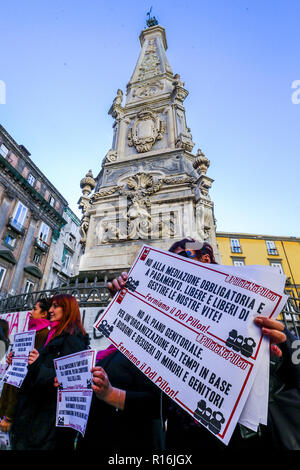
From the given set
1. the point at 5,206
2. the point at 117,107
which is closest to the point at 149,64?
the point at 117,107

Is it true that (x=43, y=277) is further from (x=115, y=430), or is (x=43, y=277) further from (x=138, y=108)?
(x=115, y=430)

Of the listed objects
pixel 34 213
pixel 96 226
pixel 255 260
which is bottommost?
pixel 96 226

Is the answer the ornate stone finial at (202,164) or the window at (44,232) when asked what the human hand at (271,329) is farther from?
the window at (44,232)

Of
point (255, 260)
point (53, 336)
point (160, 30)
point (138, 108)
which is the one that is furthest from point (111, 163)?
point (255, 260)

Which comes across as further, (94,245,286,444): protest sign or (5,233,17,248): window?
(5,233,17,248): window

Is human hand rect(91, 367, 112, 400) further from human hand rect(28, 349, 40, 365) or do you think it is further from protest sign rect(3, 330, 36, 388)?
protest sign rect(3, 330, 36, 388)

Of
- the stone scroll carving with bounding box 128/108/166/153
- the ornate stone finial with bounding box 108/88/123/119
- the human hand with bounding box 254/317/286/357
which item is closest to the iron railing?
the human hand with bounding box 254/317/286/357

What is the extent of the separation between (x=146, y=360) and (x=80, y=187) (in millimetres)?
7099

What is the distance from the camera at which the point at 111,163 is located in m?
8.08

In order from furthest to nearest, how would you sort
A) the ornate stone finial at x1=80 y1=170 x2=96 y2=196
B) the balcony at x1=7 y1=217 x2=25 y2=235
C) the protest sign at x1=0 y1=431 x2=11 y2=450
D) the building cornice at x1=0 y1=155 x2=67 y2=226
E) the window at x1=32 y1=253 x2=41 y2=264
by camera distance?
the window at x1=32 y1=253 x2=41 y2=264 < the building cornice at x1=0 y1=155 x2=67 y2=226 < the balcony at x1=7 y1=217 x2=25 y2=235 < the ornate stone finial at x1=80 y1=170 x2=96 y2=196 < the protest sign at x1=0 y1=431 x2=11 y2=450

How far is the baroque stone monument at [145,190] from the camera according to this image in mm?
5906

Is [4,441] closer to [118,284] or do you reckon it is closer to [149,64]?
[118,284]

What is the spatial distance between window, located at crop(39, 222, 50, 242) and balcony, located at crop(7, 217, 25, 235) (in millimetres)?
2607

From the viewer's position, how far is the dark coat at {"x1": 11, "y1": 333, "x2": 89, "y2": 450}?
1.82 m
